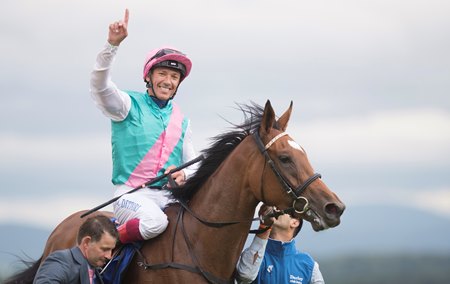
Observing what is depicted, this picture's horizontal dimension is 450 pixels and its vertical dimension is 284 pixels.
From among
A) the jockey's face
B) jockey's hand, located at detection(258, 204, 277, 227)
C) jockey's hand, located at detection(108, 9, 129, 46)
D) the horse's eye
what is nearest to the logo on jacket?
jockey's hand, located at detection(258, 204, 277, 227)

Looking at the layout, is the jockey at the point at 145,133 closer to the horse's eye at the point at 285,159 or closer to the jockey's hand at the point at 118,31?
the jockey's hand at the point at 118,31

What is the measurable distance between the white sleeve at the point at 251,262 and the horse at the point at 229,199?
176 millimetres

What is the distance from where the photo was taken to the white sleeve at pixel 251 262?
28.6 feet

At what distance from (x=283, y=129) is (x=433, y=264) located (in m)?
49.6

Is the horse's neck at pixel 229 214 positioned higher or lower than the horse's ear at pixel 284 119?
lower

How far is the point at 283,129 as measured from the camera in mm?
8602

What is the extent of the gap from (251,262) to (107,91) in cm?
201

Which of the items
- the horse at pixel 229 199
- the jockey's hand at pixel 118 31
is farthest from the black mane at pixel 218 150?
the jockey's hand at pixel 118 31

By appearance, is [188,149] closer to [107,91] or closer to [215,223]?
[107,91]

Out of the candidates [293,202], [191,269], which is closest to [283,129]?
[293,202]

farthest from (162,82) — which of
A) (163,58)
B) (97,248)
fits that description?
(97,248)

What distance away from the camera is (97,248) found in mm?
7203

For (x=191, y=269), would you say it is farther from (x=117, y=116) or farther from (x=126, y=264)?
(x=117, y=116)

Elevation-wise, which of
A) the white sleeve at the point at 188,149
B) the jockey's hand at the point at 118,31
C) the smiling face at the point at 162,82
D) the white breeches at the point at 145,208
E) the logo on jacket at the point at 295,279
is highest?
the jockey's hand at the point at 118,31
